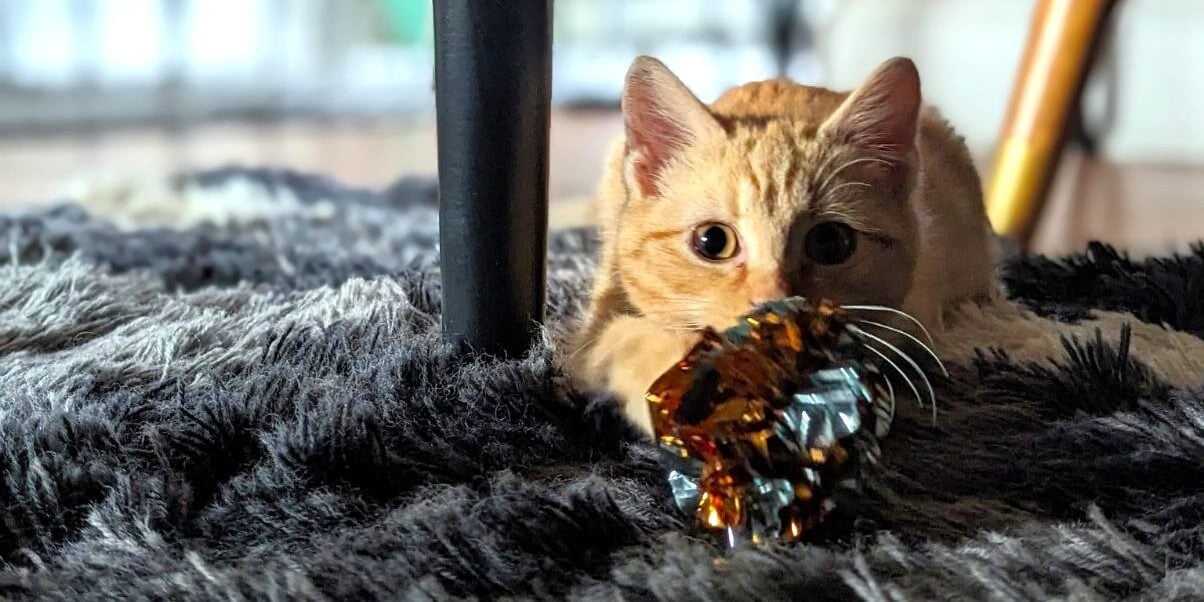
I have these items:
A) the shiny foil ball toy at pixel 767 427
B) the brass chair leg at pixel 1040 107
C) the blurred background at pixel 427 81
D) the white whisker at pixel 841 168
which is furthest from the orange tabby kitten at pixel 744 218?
the blurred background at pixel 427 81

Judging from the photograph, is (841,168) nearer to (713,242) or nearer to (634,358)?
(713,242)

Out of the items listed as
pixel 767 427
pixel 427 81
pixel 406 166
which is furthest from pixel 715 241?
→ pixel 427 81

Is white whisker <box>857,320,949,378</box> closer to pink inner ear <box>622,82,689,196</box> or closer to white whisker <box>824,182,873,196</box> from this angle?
white whisker <box>824,182,873,196</box>

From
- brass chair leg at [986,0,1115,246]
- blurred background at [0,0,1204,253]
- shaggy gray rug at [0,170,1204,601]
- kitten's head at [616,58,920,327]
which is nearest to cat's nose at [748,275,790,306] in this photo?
kitten's head at [616,58,920,327]

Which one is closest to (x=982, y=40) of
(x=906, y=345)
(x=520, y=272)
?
(x=906, y=345)

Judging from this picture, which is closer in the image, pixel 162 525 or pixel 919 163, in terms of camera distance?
pixel 162 525

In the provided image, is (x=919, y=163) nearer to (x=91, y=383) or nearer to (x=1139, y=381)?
(x=1139, y=381)

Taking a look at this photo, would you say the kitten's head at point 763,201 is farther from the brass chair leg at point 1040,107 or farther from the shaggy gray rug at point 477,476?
the brass chair leg at point 1040,107
